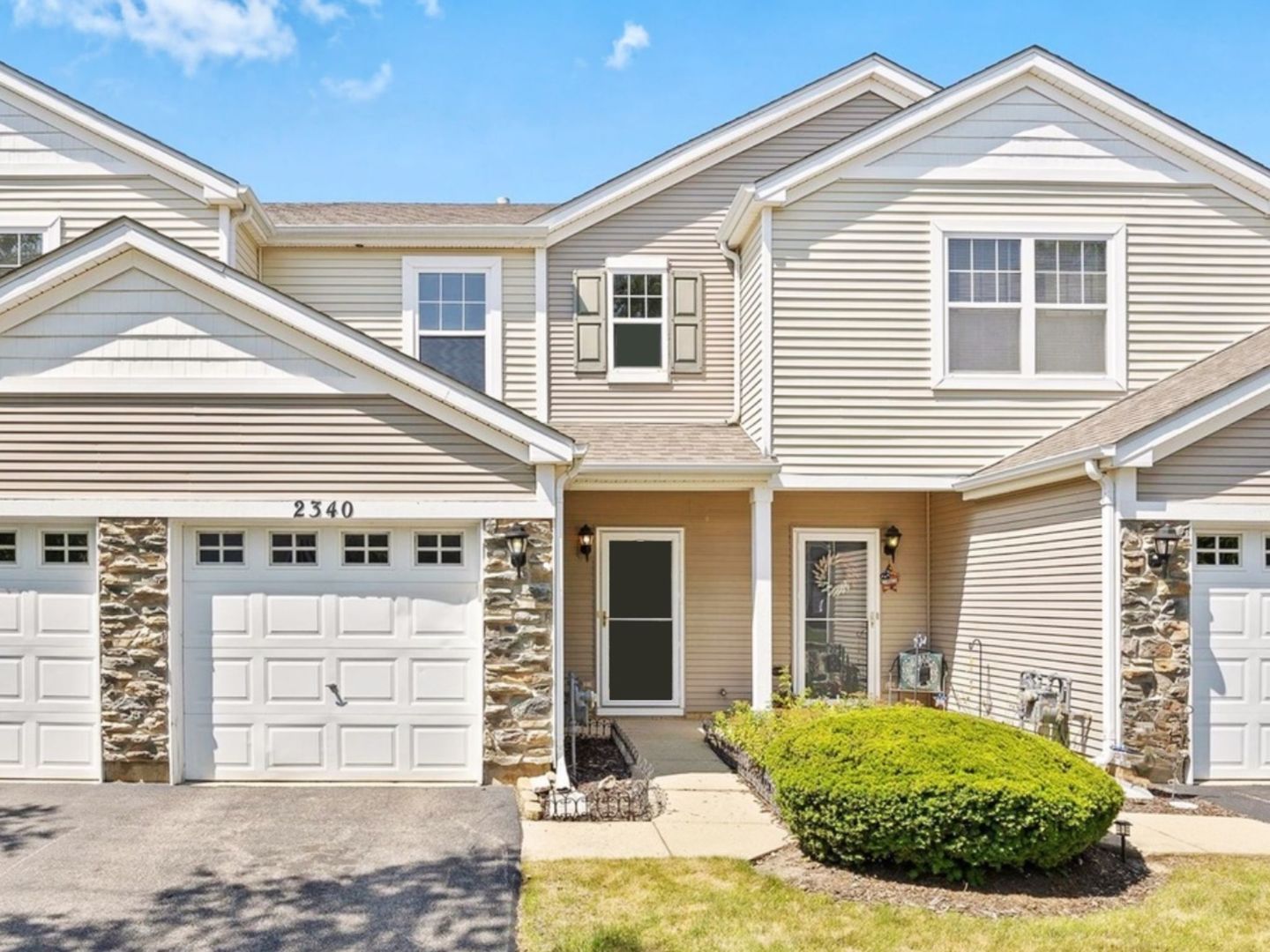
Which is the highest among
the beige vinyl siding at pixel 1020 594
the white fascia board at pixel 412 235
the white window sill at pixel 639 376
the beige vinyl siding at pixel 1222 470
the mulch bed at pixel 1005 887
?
the white fascia board at pixel 412 235

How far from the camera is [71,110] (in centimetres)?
1138

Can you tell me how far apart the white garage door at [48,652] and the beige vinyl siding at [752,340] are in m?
6.66

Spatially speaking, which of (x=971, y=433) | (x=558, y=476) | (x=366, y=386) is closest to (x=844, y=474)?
(x=971, y=433)

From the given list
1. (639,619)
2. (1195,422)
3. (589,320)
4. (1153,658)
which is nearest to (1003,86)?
(1195,422)

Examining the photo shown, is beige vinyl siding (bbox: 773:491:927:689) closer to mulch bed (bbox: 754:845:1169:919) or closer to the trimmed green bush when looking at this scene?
the trimmed green bush

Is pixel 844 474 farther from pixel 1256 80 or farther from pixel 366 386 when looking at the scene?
pixel 1256 80

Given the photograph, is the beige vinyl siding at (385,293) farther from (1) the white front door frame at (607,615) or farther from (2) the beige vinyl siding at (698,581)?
(1) the white front door frame at (607,615)

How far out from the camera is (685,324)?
12.2 m

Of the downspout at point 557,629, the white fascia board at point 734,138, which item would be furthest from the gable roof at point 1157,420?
the white fascia board at point 734,138

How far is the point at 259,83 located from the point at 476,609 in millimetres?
8136

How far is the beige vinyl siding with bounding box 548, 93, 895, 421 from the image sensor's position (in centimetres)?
1212

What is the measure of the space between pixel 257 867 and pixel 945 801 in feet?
14.0

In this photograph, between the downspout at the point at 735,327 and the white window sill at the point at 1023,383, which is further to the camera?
the downspout at the point at 735,327

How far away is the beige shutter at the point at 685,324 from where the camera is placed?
12156mm
